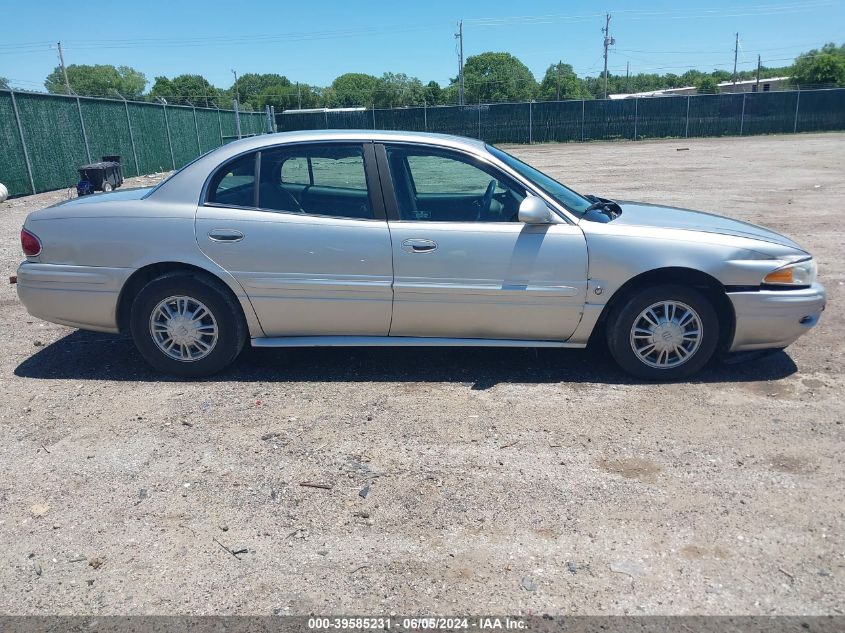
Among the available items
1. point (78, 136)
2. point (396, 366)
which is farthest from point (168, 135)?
point (396, 366)

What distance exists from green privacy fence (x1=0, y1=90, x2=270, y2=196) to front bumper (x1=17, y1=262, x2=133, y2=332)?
1264cm

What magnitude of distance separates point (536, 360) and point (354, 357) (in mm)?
1404

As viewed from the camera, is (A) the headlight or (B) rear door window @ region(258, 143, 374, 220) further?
(B) rear door window @ region(258, 143, 374, 220)

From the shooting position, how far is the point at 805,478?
138 inches

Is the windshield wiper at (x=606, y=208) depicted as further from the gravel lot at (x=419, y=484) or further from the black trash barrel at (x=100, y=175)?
the black trash barrel at (x=100, y=175)

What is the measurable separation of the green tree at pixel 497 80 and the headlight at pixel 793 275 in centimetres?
9230

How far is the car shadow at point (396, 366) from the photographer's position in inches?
192

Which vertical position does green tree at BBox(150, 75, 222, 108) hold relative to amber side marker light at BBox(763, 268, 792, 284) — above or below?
above

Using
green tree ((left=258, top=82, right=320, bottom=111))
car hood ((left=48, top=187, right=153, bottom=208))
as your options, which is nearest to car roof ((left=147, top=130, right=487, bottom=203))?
car hood ((left=48, top=187, right=153, bottom=208))

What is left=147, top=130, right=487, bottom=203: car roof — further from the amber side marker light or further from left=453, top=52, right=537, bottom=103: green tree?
left=453, top=52, right=537, bottom=103: green tree

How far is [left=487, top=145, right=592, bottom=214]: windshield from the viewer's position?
4785 mm

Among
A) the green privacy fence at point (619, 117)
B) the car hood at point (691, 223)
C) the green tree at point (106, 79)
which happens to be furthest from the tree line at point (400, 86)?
the car hood at point (691, 223)

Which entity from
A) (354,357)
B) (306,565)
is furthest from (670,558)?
(354,357)

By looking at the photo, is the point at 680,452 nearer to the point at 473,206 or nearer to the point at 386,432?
the point at 386,432
